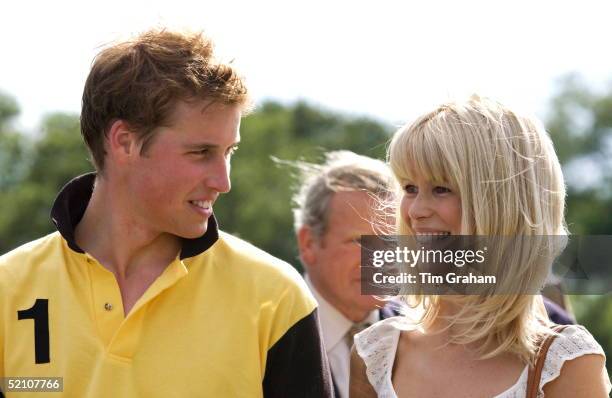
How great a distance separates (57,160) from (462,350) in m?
28.2

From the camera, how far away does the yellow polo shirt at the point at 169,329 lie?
295 cm

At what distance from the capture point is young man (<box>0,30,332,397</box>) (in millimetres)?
2961

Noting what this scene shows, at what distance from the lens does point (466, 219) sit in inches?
115

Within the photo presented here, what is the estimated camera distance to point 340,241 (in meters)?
4.52

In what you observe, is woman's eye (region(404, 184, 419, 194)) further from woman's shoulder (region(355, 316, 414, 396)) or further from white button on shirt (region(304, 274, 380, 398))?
white button on shirt (region(304, 274, 380, 398))

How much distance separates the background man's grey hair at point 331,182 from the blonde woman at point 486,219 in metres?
1.38

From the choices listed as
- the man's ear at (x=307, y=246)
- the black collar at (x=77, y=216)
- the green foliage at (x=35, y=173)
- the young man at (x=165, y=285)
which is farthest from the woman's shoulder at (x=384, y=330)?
the green foliage at (x=35, y=173)

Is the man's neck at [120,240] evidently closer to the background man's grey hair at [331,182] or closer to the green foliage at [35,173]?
A: the background man's grey hair at [331,182]

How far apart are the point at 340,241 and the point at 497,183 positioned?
1.65 metres

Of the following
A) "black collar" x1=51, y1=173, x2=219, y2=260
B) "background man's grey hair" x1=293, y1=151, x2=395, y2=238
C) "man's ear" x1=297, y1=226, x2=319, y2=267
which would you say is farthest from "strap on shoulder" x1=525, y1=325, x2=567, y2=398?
"man's ear" x1=297, y1=226, x2=319, y2=267

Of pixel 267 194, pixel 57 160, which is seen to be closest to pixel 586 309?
pixel 267 194

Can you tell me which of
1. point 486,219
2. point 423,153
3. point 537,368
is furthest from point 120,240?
point 537,368

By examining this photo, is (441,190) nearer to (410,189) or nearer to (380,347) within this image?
(410,189)

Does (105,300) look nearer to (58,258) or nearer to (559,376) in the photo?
(58,258)
